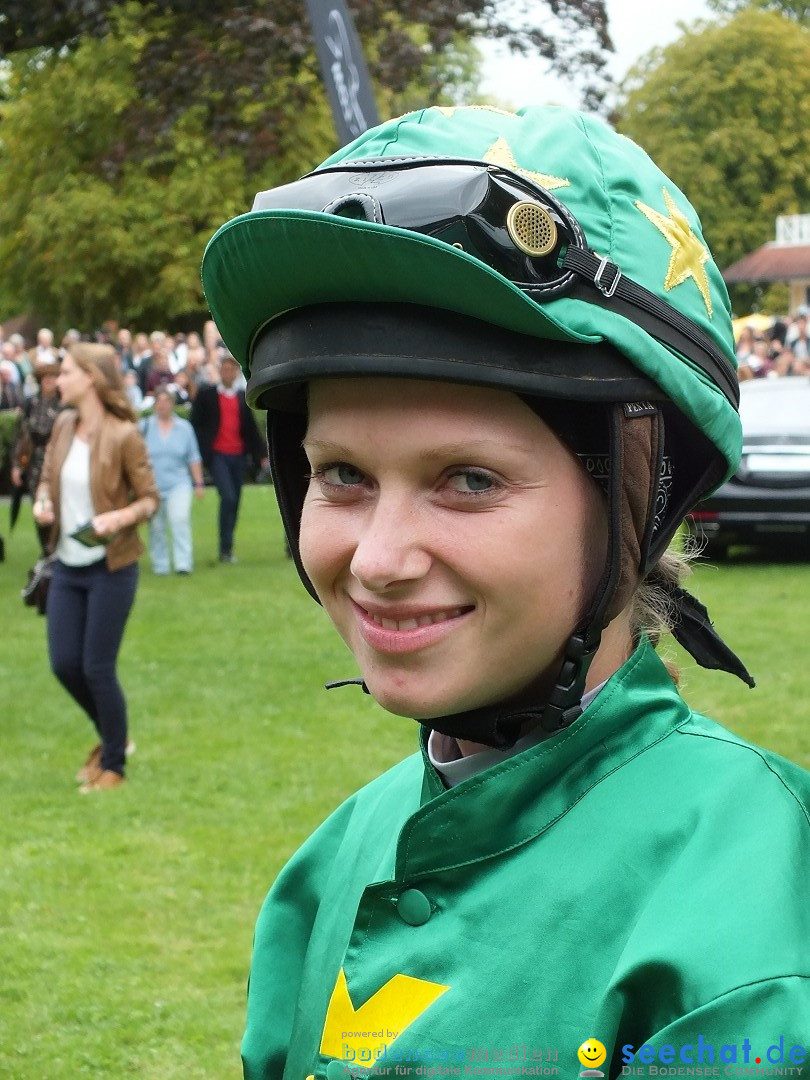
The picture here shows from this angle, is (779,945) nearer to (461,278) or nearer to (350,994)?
(350,994)

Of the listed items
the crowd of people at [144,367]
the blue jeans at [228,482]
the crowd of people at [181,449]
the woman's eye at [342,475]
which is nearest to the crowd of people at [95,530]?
the crowd of people at [181,449]

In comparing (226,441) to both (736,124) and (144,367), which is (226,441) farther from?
(736,124)

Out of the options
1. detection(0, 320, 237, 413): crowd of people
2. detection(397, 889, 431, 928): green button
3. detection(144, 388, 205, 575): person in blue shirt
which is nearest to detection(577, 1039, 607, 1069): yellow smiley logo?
detection(397, 889, 431, 928): green button

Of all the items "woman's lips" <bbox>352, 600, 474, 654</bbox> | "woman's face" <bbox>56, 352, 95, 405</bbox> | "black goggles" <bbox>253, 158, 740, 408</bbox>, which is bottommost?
"woman's face" <bbox>56, 352, 95, 405</bbox>

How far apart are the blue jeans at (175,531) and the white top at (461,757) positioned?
A: 42.9 feet

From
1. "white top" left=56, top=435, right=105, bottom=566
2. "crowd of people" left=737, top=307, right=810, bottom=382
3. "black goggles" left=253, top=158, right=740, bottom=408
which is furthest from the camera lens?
"crowd of people" left=737, top=307, right=810, bottom=382

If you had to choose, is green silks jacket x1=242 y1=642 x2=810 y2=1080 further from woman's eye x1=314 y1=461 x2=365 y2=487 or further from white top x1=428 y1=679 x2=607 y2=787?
woman's eye x1=314 y1=461 x2=365 y2=487

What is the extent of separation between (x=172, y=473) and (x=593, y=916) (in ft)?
44.9

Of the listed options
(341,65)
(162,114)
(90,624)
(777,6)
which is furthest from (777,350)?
(777,6)

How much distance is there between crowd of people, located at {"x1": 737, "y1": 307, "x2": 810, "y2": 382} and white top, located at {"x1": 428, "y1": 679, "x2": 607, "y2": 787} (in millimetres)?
19695

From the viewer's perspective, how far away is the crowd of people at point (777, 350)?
23016 mm

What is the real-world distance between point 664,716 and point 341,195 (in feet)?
2.16

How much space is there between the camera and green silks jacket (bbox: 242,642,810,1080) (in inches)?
53.9

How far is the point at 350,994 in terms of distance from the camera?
5.54ft
